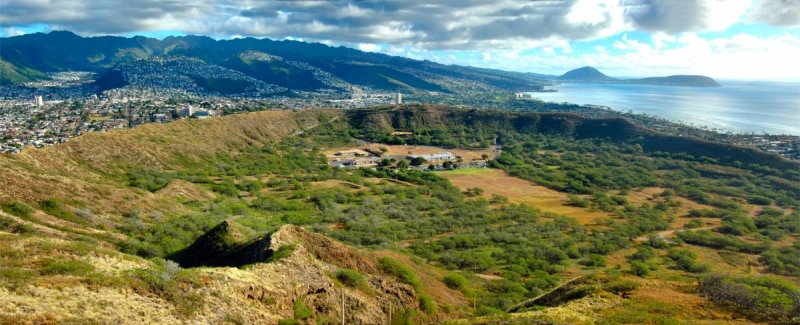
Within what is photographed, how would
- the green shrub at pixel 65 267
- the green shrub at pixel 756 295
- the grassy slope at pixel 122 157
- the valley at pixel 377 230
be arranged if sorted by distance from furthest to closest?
the grassy slope at pixel 122 157 → the green shrub at pixel 756 295 → the valley at pixel 377 230 → the green shrub at pixel 65 267

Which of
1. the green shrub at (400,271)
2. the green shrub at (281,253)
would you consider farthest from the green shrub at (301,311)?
the green shrub at (400,271)

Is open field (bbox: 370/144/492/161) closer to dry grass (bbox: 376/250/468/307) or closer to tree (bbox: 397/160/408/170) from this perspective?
tree (bbox: 397/160/408/170)

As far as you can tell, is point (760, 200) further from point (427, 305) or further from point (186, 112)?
point (186, 112)

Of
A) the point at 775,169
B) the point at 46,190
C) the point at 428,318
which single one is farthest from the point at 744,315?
the point at 775,169

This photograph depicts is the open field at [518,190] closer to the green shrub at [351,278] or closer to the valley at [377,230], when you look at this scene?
the valley at [377,230]

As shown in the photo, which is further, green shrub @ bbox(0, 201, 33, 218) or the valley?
green shrub @ bbox(0, 201, 33, 218)

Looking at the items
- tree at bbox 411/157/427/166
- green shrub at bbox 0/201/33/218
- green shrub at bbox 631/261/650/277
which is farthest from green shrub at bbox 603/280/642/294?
tree at bbox 411/157/427/166
